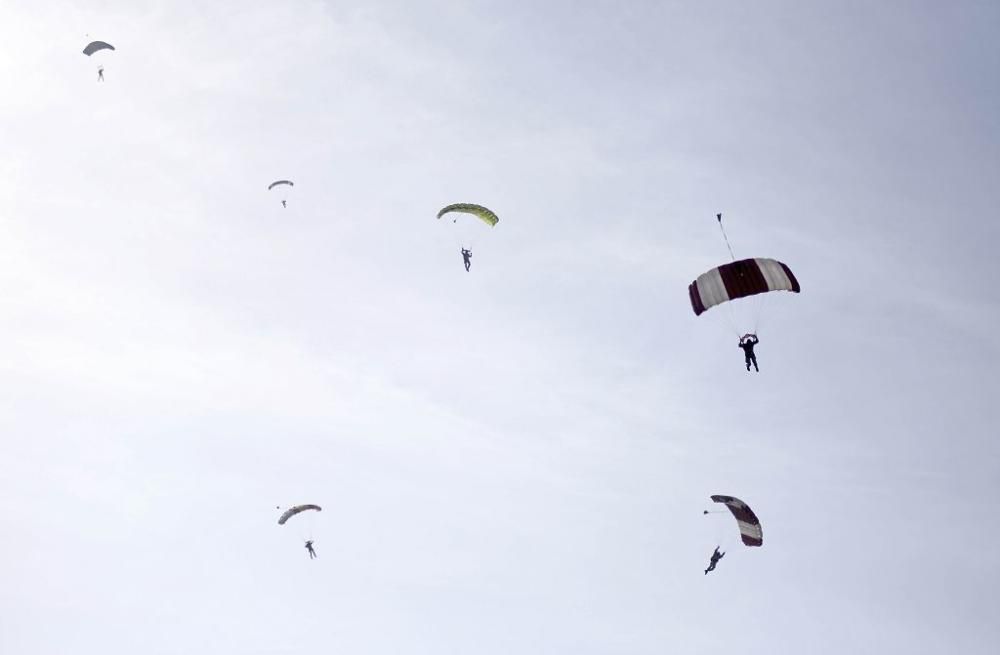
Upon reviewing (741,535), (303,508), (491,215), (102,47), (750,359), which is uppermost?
(102,47)

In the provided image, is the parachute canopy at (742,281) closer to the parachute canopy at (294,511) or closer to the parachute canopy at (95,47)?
the parachute canopy at (294,511)

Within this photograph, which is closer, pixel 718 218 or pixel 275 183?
pixel 718 218

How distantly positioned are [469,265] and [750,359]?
24.7 metres

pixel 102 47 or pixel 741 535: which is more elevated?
pixel 102 47

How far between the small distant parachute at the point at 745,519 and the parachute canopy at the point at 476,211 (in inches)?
816

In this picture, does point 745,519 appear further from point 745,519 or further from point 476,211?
point 476,211

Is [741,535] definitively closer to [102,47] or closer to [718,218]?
[718,218]

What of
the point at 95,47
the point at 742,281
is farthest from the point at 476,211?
the point at 95,47

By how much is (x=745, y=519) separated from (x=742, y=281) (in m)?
14.8

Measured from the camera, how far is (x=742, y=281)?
175ft

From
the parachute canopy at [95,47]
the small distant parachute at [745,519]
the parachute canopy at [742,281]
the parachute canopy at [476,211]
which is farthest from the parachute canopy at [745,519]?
the parachute canopy at [95,47]

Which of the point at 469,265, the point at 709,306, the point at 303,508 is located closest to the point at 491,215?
the point at 469,265

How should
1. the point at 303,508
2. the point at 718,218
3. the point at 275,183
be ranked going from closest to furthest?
the point at 718,218, the point at 303,508, the point at 275,183

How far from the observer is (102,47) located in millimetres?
80562
